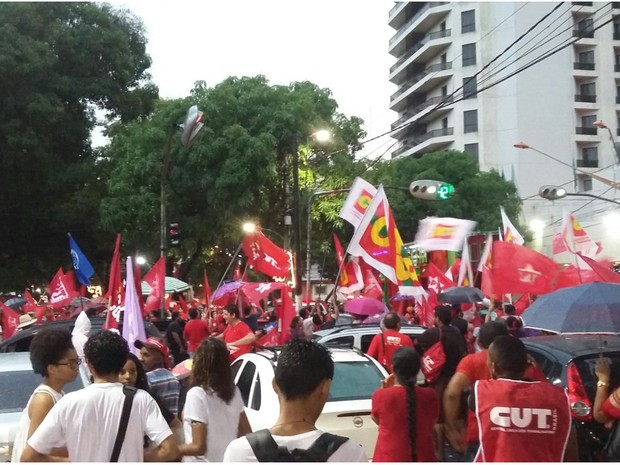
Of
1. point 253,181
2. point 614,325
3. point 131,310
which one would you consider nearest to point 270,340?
point 131,310

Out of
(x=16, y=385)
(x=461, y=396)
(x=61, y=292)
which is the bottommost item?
(x=16, y=385)

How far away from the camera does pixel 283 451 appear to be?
2.68 meters

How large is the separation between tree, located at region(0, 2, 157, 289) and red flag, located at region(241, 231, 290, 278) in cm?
1255

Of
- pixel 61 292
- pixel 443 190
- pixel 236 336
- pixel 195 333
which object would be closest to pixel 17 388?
pixel 236 336

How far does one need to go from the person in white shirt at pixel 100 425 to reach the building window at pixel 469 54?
194 feet

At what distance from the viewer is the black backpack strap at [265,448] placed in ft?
8.73

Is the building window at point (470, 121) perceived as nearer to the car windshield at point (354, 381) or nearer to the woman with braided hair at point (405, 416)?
the car windshield at point (354, 381)

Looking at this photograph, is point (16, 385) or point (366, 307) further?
point (366, 307)

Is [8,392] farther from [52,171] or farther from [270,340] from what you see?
[52,171]

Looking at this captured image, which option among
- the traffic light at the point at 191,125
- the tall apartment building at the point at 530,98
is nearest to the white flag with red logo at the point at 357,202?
the traffic light at the point at 191,125

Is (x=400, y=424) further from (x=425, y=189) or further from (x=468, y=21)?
(x=468, y=21)

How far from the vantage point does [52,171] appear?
28750 mm

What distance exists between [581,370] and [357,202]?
291 inches

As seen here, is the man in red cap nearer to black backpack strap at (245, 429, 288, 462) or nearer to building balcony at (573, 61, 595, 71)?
black backpack strap at (245, 429, 288, 462)
